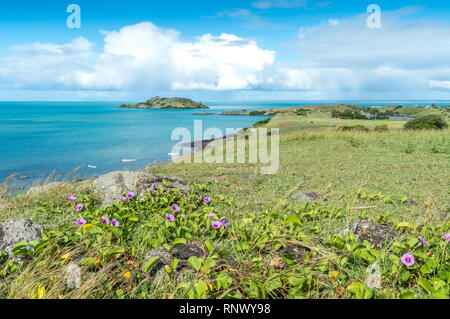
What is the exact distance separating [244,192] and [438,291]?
4.17 metres

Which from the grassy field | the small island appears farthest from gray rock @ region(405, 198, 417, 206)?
the small island

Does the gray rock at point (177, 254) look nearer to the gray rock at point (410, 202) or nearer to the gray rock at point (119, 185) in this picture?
the gray rock at point (119, 185)

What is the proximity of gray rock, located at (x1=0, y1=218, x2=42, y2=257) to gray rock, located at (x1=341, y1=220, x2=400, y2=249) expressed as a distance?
122 inches

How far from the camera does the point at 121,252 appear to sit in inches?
99.1

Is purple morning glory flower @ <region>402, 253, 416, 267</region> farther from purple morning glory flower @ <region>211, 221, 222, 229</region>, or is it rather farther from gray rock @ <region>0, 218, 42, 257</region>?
gray rock @ <region>0, 218, 42, 257</region>

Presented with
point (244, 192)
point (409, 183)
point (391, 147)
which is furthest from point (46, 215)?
point (391, 147)

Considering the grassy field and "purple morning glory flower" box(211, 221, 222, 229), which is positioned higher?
"purple morning glory flower" box(211, 221, 222, 229)

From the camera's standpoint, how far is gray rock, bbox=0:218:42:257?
2658 mm

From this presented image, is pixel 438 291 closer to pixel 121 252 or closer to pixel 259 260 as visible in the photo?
pixel 259 260

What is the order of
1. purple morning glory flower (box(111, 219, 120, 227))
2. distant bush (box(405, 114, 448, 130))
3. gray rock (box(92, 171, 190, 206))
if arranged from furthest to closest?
distant bush (box(405, 114, 448, 130)) → gray rock (box(92, 171, 190, 206)) → purple morning glory flower (box(111, 219, 120, 227))

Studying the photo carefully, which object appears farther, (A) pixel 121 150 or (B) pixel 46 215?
(A) pixel 121 150

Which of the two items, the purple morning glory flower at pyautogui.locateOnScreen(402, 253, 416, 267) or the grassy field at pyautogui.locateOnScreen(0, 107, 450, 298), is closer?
the grassy field at pyautogui.locateOnScreen(0, 107, 450, 298)

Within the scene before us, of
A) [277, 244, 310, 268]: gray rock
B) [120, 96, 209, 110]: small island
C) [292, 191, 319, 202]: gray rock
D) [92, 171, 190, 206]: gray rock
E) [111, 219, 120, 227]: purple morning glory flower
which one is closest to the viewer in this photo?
[277, 244, 310, 268]: gray rock

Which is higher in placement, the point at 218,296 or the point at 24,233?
the point at 24,233
